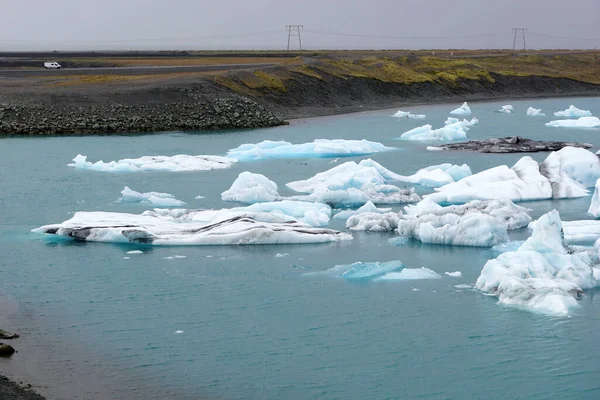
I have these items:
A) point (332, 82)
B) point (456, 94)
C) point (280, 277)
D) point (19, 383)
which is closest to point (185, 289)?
point (280, 277)

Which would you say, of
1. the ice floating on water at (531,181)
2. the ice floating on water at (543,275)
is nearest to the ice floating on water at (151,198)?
the ice floating on water at (531,181)

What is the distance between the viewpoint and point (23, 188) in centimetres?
2275

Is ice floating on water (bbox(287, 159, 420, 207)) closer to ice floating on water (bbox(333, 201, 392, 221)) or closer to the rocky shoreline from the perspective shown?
ice floating on water (bbox(333, 201, 392, 221))

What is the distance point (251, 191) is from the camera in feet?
67.6

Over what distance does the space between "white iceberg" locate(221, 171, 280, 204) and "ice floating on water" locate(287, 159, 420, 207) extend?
2.21ft

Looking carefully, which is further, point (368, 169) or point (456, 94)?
point (456, 94)

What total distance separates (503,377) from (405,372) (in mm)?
1146

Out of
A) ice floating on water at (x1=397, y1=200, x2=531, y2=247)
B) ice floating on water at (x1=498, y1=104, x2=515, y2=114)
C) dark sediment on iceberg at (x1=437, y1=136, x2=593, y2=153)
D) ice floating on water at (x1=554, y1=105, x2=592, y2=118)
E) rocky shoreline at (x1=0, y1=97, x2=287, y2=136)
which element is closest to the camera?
ice floating on water at (x1=397, y1=200, x2=531, y2=247)

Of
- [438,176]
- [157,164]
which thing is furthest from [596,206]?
[157,164]

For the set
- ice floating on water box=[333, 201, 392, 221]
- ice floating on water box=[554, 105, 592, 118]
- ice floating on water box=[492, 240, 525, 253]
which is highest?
ice floating on water box=[554, 105, 592, 118]

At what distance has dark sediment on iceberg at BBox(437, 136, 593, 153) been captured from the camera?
98.9 feet

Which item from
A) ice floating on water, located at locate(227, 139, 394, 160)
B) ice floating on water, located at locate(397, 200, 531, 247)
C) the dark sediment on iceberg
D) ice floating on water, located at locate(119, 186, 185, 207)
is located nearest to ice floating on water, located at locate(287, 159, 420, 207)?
ice floating on water, located at locate(397, 200, 531, 247)

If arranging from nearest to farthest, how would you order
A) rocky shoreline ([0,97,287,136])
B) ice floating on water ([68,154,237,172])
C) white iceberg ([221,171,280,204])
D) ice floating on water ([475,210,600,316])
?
ice floating on water ([475,210,600,316])
white iceberg ([221,171,280,204])
ice floating on water ([68,154,237,172])
rocky shoreline ([0,97,287,136])

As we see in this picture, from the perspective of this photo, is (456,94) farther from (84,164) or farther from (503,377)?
(503,377)
